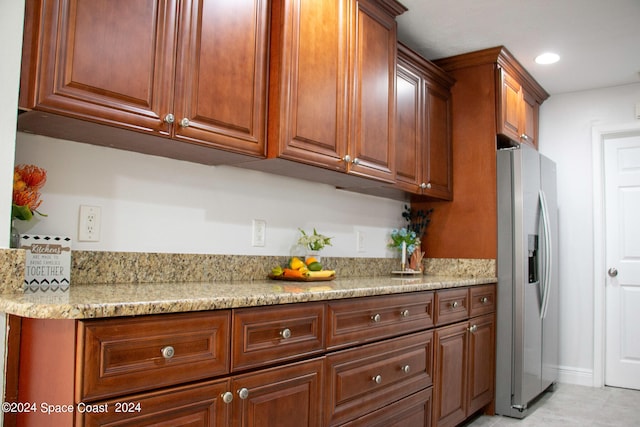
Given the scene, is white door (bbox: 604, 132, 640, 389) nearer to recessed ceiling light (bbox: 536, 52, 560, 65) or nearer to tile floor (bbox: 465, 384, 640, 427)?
tile floor (bbox: 465, 384, 640, 427)

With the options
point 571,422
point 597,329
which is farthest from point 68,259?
point 597,329

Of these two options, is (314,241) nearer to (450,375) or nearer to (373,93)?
(373,93)

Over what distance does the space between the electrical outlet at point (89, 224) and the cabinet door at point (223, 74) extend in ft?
1.33

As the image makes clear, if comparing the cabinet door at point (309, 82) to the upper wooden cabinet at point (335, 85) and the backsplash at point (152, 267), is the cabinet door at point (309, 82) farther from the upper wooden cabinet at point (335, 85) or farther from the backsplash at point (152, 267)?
the backsplash at point (152, 267)

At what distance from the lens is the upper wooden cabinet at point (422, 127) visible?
2914 millimetres

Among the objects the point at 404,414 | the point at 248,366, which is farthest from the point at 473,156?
the point at 248,366

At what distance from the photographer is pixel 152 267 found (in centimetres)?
190

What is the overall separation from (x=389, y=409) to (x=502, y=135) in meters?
1.99

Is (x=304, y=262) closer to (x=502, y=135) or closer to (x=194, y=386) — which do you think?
(x=194, y=386)

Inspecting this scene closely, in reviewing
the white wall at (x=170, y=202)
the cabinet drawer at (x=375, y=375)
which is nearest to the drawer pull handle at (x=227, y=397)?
the cabinet drawer at (x=375, y=375)

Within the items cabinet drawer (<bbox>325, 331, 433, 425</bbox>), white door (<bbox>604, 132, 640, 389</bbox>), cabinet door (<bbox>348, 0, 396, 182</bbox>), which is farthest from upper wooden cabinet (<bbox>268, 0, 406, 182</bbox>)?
white door (<bbox>604, 132, 640, 389</bbox>)

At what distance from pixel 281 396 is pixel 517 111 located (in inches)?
112

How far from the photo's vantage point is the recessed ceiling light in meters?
3.35

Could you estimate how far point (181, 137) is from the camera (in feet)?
5.48
